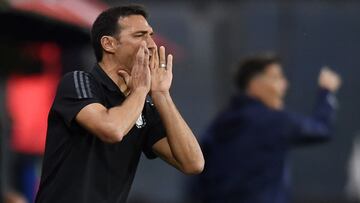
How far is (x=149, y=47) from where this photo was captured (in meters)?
5.38

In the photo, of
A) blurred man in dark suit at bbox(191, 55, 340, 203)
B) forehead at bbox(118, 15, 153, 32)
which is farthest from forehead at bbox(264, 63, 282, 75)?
forehead at bbox(118, 15, 153, 32)

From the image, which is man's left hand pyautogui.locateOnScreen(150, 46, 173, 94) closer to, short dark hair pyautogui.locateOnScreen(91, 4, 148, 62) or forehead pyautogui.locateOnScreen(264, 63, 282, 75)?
short dark hair pyautogui.locateOnScreen(91, 4, 148, 62)

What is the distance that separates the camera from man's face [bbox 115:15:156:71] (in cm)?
541

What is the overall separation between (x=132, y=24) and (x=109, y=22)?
0.10 metres

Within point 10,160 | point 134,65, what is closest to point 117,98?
point 134,65

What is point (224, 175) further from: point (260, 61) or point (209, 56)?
point (209, 56)

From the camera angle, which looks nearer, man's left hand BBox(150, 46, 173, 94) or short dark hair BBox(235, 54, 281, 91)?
man's left hand BBox(150, 46, 173, 94)

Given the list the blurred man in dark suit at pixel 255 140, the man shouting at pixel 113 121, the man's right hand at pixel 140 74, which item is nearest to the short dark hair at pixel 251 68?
the blurred man in dark suit at pixel 255 140

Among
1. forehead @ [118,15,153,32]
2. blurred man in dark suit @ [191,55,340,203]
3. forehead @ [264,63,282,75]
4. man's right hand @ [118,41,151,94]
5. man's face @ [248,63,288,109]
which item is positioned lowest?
blurred man in dark suit @ [191,55,340,203]

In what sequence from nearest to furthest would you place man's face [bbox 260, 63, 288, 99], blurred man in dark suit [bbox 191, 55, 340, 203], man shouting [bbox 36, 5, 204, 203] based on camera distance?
man shouting [bbox 36, 5, 204, 203], blurred man in dark suit [bbox 191, 55, 340, 203], man's face [bbox 260, 63, 288, 99]

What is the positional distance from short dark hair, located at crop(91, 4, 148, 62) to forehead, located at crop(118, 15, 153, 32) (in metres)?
0.02

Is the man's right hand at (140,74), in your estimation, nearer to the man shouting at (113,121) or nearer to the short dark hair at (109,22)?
the man shouting at (113,121)

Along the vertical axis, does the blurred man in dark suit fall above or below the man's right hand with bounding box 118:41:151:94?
below

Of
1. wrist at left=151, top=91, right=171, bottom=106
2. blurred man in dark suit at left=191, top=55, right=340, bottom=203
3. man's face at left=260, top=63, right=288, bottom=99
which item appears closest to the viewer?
wrist at left=151, top=91, right=171, bottom=106
